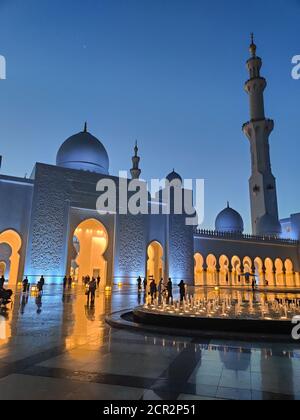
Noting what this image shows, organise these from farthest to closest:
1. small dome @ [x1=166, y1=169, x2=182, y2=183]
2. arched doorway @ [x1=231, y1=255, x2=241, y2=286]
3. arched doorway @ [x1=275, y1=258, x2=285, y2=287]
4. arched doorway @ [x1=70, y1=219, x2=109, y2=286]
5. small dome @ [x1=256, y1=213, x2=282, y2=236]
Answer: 1. small dome @ [x1=256, y1=213, x2=282, y2=236]
2. small dome @ [x1=166, y1=169, x2=182, y2=183]
3. arched doorway @ [x1=275, y1=258, x2=285, y2=287]
4. arched doorway @ [x1=231, y1=255, x2=241, y2=286]
5. arched doorway @ [x1=70, y1=219, x2=109, y2=286]

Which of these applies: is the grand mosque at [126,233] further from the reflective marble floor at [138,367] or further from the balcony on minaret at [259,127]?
the reflective marble floor at [138,367]

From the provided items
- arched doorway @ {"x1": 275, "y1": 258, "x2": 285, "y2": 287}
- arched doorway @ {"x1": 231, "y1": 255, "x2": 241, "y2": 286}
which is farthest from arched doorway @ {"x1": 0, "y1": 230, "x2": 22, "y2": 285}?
arched doorway @ {"x1": 275, "y1": 258, "x2": 285, "y2": 287}

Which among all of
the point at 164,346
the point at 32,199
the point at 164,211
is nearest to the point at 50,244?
the point at 32,199

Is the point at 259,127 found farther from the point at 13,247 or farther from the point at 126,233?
the point at 13,247

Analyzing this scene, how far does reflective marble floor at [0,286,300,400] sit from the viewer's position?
5.42 ft

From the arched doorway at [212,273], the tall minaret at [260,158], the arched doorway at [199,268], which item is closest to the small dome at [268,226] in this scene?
the tall minaret at [260,158]

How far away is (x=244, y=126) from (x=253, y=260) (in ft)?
32.5

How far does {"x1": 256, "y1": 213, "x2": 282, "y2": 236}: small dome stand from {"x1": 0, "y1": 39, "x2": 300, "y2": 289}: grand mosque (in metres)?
0.07

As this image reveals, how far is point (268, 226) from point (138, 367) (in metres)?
22.4

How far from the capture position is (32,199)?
14.0m

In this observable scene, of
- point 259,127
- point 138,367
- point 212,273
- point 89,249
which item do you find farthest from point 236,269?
point 138,367

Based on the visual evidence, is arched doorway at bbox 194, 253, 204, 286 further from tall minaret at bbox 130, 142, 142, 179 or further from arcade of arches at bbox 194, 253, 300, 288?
tall minaret at bbox 130, 142, 142, 179

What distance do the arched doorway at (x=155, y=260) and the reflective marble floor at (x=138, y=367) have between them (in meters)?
14.2
